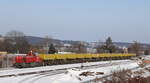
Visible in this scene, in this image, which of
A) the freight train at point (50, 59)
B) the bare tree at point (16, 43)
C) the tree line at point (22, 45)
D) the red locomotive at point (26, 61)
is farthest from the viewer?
the bare tree at point (16, 43)

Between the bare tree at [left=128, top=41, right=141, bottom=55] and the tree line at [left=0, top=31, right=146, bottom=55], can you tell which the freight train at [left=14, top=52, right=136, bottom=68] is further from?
the bare tree at [left=128, top=41, right=141, bottom=55]

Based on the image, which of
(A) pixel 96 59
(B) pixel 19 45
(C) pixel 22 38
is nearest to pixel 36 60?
(A) pixel 96 59

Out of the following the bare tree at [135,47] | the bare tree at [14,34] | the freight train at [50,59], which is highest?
the bare tree at [14,34]

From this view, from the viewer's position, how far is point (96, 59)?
73.6 metres

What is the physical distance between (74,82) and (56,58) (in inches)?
1344

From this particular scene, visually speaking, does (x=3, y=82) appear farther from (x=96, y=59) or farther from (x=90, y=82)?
(x=96, y=59)

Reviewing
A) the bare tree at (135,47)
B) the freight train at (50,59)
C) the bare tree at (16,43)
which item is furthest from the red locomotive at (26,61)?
the bare tree at (135,47)

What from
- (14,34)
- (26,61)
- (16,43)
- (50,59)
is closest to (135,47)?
(14,34)

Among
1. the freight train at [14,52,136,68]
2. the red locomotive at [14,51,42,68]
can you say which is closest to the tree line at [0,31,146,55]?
the freight train at [14,52,136,68]

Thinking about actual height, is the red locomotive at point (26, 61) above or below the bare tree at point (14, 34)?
below

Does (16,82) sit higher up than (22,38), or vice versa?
(22,38)

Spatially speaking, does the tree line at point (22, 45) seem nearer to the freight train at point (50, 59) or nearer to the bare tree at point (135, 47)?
the bare tree at point (135, 47)

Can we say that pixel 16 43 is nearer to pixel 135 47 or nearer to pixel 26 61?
pixel 135 47

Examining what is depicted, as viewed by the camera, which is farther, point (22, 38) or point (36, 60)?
point (22, 38)
